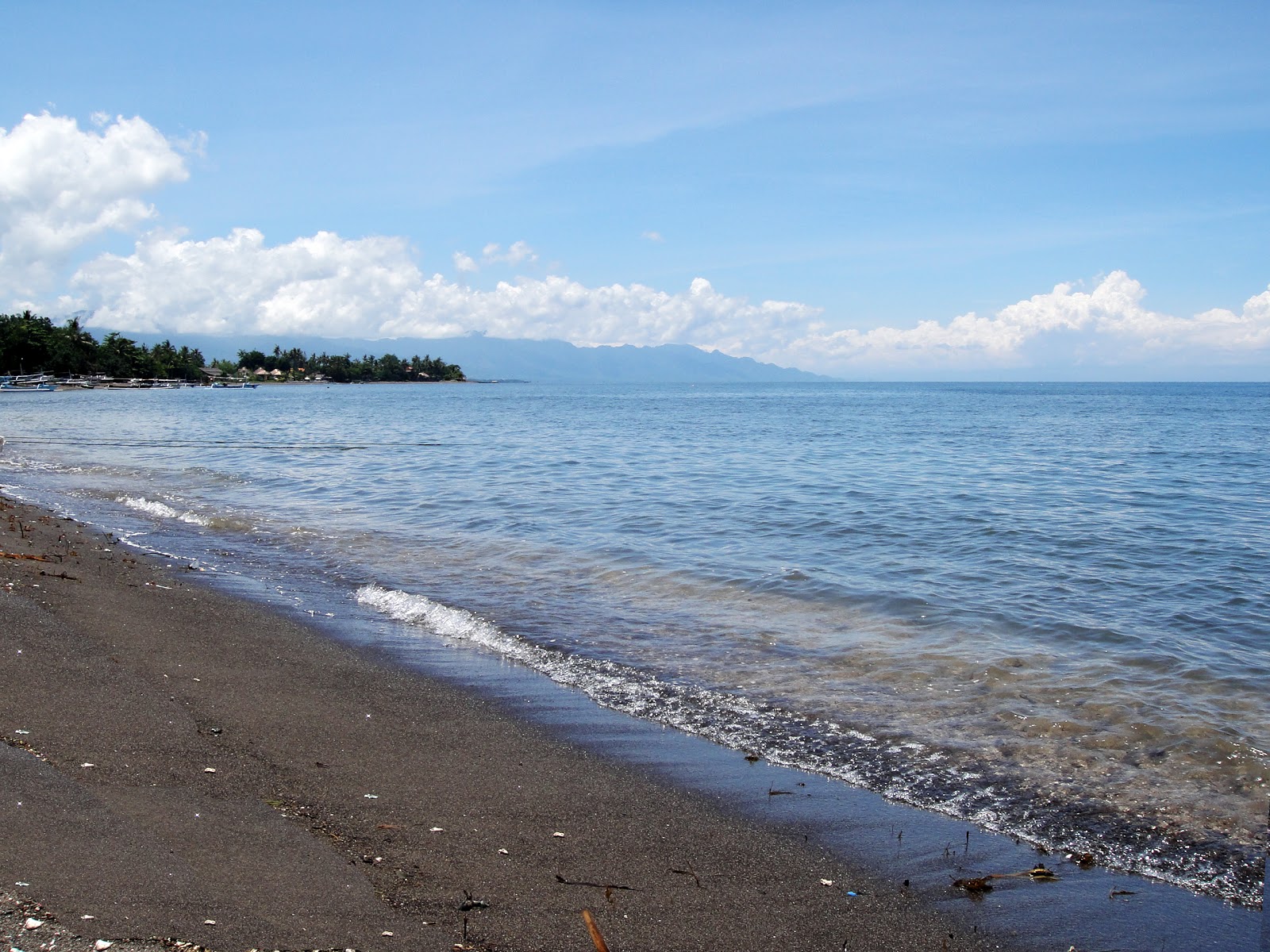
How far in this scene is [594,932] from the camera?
407cm

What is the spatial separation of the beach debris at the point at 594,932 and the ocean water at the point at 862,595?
276cm

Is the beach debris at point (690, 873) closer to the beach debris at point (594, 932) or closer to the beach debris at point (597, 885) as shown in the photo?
the beach debris at point (597, 885)

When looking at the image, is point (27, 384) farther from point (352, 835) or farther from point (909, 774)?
point (909, 774)

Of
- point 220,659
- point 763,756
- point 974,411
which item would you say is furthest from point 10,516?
point 974,411

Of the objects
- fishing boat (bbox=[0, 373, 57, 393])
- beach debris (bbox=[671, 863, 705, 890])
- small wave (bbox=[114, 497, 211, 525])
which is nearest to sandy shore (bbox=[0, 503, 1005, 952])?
beach debris (bbox=[671, 863, 705, 890])

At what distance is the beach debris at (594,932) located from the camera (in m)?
4.00

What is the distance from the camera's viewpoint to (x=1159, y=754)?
22.8 ft

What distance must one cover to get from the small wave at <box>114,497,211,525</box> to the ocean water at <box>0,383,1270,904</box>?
0.37 ft

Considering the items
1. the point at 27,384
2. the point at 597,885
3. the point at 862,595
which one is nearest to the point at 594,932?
the point at 597,885

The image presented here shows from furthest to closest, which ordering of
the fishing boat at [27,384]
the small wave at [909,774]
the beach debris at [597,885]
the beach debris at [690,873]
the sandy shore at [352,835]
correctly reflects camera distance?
the fishing boat at [27,384], the small wave at [909,774], the beach debris at [690,873], the beach debris at [597,885], the sandy shore at [352,835]

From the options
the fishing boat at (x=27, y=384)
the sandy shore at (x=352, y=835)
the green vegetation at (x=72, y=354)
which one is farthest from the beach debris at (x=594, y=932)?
the green vegetation at (x=72, y=354)

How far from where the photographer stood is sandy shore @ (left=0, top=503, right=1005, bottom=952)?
3965 millimetres

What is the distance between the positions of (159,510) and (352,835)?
1661cm

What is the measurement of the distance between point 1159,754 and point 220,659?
8.18 meters
